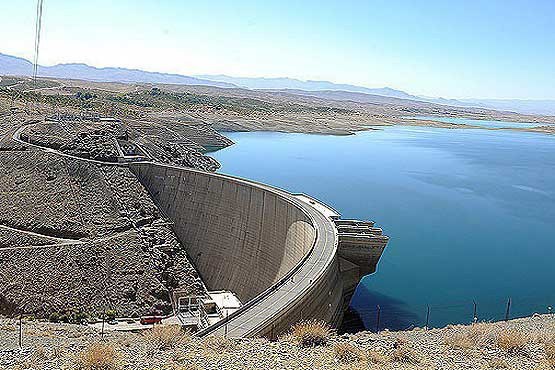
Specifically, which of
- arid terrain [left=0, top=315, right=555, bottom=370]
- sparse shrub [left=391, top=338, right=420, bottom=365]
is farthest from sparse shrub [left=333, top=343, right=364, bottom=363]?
sparse shrub [left=391, top=338, right=420, bottom=365]

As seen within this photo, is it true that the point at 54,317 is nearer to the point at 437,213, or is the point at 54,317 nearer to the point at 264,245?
the point at 264,245

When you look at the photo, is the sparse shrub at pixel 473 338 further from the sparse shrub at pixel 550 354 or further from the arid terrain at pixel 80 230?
the arid terrain at pixel 80 230

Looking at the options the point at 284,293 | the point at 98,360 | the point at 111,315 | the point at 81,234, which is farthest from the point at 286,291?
the point at 81,234

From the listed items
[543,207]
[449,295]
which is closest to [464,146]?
[543,207]

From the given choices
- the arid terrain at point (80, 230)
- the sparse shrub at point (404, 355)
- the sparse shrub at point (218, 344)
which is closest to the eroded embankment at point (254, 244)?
the arid terrain at point (80, 230)

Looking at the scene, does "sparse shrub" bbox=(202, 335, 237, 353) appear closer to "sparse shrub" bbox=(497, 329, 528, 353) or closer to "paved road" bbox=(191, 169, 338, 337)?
"paved road" bbox=(191, 169, 338, 337)

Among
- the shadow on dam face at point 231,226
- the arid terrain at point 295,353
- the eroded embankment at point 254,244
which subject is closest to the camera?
the arid terrain at point 295,353
